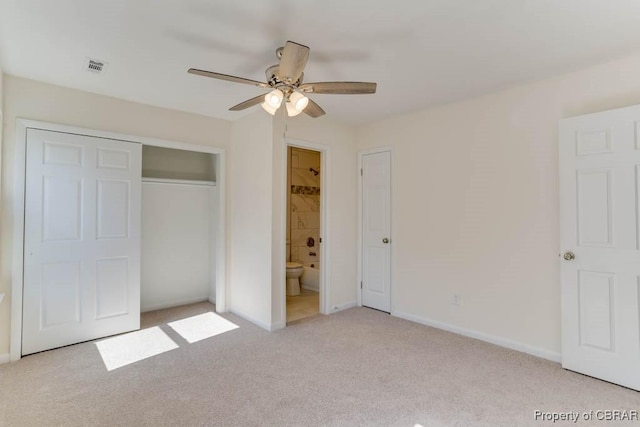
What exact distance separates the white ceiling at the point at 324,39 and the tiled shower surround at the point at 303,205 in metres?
2.99

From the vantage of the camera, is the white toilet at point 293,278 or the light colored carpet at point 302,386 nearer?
the light colored carpet at point 302,386

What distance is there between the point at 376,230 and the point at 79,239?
3.30 m

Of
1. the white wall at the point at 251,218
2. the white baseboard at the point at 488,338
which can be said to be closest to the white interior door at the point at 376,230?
the white baseboard at the point at 488,338

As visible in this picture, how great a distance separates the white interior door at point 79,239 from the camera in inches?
114

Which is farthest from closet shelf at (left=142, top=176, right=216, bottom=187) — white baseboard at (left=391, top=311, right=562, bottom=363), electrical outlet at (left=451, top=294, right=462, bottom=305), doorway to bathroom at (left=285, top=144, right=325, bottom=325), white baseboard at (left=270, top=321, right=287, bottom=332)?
electrical outlet at (left=451, top=294, right=462, bottom=305)

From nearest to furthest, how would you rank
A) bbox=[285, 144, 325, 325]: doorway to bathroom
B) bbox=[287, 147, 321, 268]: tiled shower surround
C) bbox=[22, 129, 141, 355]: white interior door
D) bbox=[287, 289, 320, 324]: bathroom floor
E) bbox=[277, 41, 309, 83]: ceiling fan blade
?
bbox=[277, 41, 309, 83]: ceiling fan blade, bbox=[22, 129, 141, 355]: white interior door, bbox=[287, 289, 320, 324]: bathroom floor, bbox=[285, 144, 325, 325]: doorway to bathroom, bbox=[287, 147, 321, 268]: tiled shower surround

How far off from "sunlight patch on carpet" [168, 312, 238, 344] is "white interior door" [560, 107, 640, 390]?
Result: 3.22 metres

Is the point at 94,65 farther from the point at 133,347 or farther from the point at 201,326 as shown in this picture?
the point at 201,326

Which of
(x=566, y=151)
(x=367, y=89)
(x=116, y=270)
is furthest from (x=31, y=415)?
(x=566, y=151)

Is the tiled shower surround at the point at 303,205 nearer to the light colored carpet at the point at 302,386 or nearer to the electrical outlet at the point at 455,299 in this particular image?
the electrical outlet at the point at 455,299

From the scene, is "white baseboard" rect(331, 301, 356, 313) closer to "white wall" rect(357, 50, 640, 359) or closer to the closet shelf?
"white wall" rect(357, 50, 640, 359)

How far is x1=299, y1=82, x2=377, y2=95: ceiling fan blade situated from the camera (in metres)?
2.10

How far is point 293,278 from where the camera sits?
497 centimetres

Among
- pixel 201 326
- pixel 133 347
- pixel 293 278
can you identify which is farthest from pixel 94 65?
pixel 293 278
